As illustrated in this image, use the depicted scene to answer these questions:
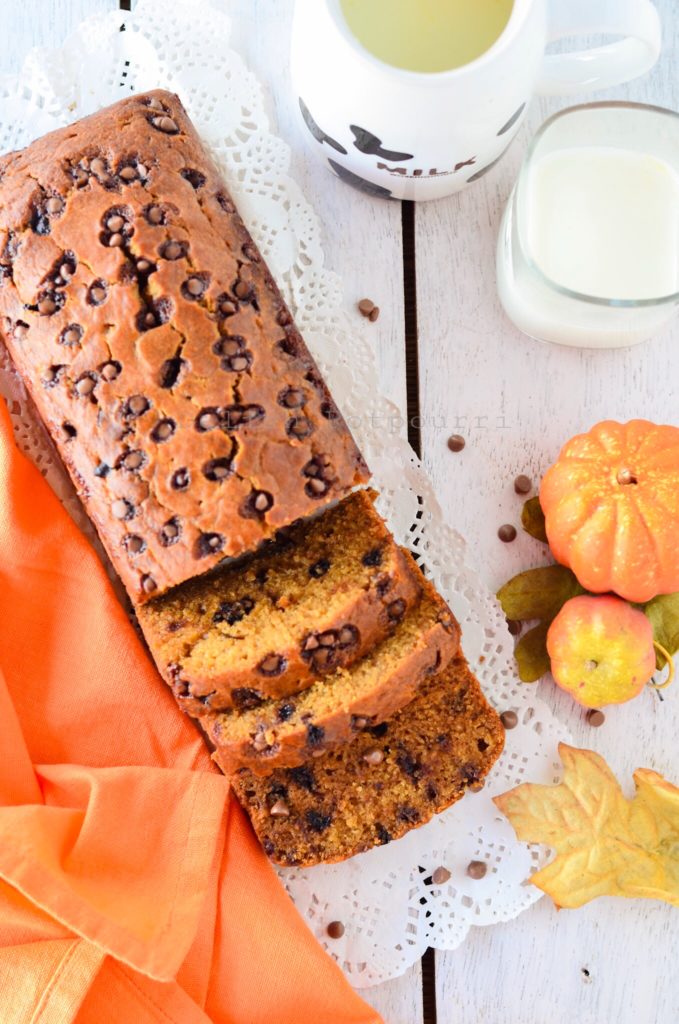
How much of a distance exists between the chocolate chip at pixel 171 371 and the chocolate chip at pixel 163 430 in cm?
7

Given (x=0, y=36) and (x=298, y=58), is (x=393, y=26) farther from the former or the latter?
(x=0, y=36)

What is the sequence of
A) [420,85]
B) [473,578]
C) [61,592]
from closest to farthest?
[420,85], [61,592], [473,578]

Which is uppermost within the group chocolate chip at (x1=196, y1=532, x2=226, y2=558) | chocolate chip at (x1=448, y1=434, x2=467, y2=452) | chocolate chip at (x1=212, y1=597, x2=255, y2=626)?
chocolate chip at (x1=196, y1=532, x2=226, y2=558)

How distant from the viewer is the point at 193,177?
6.35ft

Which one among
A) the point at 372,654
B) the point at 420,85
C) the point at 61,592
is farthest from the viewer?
the point at 61,592

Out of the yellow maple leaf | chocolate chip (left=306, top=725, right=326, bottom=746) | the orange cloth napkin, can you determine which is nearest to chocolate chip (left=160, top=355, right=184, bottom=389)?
the orange cloth napkin

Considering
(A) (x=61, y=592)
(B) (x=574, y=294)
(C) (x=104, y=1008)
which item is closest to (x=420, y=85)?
(B) (x=574, y=294)

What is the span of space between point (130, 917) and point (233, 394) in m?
1.03

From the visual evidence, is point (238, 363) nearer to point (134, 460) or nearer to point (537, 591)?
point (134, 460)

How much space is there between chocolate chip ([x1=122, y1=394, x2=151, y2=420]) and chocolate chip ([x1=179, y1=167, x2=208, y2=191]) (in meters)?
0.45

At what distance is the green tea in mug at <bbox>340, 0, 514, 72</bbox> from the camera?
75.0 inches

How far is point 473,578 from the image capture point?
2.24 meters

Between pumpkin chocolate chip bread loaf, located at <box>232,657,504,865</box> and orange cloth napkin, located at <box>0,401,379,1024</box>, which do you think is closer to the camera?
orange cloth napkin, located at <box>0,401,379,1024</box>

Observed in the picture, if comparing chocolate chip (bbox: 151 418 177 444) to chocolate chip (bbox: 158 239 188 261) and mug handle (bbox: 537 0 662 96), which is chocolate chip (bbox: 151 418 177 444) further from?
mug handle (bbox: 537 0 662 96)
